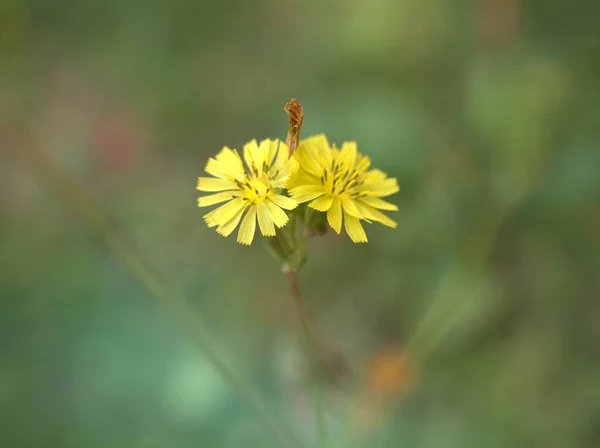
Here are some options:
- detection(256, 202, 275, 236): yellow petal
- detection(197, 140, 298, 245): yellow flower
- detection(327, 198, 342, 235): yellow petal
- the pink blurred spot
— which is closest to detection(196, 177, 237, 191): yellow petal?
detection(197, 140, 298, 245): yellow flower

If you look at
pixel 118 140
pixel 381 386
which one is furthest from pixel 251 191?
pixel 118 140

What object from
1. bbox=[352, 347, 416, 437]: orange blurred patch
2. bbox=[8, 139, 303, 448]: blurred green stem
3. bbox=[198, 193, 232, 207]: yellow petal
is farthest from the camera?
bbox=[352, 347, 416, 437]: orange blurred patch

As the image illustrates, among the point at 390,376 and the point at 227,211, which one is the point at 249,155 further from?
the point at 390,376

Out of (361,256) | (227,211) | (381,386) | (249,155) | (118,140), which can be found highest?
(118,140)

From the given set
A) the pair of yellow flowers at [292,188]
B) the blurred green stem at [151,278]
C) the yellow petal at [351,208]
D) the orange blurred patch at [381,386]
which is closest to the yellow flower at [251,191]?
the pair of yellow flowers at [292,188]

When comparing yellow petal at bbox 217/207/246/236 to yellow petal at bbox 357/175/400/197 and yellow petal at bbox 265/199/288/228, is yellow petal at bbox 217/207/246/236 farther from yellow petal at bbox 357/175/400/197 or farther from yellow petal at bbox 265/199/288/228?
yellow petal at bbox 357/175/400/197

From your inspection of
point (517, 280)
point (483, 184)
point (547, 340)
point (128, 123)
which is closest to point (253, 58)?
point (128, 123)
